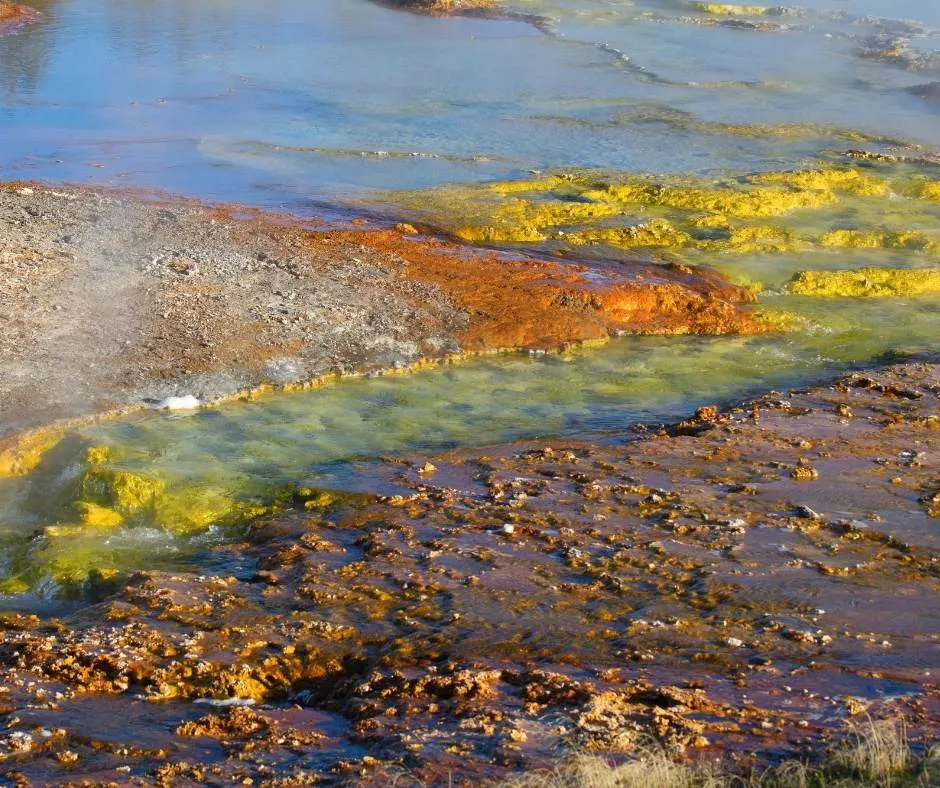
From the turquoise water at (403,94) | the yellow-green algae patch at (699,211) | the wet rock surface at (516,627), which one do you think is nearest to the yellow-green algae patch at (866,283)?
the yellow-green algae patch at (699,211)

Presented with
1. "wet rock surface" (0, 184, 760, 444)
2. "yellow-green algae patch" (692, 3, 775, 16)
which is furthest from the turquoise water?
"wet rock surface" (0, 184, 760, 444)

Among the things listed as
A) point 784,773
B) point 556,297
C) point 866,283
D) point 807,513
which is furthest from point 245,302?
point 784,773

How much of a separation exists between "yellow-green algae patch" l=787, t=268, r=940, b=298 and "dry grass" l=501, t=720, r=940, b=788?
7.98 m

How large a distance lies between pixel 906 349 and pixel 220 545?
21.3 ft

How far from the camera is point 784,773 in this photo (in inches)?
153

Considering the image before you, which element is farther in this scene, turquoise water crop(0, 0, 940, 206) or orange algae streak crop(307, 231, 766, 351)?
turquoise water crop(0, 0, 940, 206)

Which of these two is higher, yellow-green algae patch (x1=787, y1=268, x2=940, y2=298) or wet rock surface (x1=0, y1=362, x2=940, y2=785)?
yellow-green algae patch (x1=787, y1=268, x2=940, y2=298)

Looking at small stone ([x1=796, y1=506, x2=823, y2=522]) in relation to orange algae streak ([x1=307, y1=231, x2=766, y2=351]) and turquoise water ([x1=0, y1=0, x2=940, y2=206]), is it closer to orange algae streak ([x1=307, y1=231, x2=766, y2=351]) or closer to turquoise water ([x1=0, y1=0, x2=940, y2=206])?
orange algae streak ([x1=307, y1=231, x2=766, y2=351])

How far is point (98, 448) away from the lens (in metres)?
7.34

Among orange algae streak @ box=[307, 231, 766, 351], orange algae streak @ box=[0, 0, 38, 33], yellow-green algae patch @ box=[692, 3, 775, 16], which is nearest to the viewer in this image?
orange algae streak @ box=[307, 231, 766, 351]

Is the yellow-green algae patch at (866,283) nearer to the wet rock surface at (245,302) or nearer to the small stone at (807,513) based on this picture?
the wet rock surface at (245,302)

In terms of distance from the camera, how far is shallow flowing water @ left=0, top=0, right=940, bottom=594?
7367 millimetres

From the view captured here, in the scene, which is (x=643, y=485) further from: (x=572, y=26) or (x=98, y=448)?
(x=572, y=26)

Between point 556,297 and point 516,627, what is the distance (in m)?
5.67
